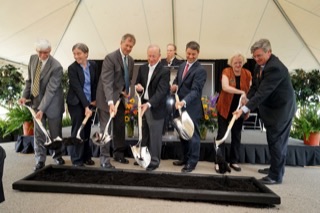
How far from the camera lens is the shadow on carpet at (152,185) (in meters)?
1.94

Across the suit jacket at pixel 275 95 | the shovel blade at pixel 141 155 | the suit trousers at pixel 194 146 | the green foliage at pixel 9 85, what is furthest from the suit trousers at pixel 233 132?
the green foliage at pixel 9 85

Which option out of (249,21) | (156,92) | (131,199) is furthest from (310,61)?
(131,199)

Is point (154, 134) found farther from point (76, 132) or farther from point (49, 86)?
point (49, 86)

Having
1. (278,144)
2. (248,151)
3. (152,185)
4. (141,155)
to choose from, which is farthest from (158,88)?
(248,151)

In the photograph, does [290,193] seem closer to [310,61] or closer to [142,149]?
[142,149]

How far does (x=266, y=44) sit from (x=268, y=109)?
64 centimetres

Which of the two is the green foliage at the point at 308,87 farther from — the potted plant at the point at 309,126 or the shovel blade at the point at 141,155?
the shovel blade at the point at 141,155

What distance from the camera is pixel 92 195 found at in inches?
80.7

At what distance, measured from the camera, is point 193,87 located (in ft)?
8.87

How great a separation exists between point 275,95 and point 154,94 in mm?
1225

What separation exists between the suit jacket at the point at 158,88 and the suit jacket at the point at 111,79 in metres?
0.28

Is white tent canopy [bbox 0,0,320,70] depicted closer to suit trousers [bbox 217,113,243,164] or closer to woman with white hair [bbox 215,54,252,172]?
woman with white hair [bbox 215,54,252,172]

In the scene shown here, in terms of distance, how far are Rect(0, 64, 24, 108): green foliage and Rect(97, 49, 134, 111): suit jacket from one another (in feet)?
10.1

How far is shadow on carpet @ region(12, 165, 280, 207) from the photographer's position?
76.4 inches
